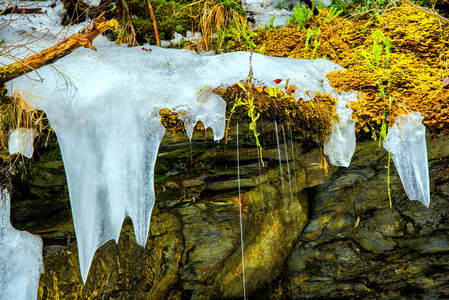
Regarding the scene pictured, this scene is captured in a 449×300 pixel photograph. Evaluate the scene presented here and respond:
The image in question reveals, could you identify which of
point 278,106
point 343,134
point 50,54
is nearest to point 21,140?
point 50,54

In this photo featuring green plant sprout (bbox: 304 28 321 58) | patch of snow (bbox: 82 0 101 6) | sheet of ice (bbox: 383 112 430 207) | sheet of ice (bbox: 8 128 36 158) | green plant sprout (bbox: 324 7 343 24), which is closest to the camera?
sheet of ice (bbox: 8 128 36 158)

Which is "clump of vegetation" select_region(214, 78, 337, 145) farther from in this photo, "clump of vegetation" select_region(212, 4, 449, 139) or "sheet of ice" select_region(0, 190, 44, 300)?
"sheet of ice" select_region(0, 190, 44, 300)

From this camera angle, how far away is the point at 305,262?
4508 mm

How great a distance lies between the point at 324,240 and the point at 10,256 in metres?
3.57

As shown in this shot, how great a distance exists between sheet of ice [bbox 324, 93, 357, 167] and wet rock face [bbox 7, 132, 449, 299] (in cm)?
80

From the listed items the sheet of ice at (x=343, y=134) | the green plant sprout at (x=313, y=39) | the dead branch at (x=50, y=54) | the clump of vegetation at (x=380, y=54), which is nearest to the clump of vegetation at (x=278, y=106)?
the sheet of ice at (x=343, y=134)

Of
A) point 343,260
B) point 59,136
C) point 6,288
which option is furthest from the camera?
point 343,260

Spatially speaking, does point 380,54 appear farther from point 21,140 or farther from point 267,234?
point 21,140

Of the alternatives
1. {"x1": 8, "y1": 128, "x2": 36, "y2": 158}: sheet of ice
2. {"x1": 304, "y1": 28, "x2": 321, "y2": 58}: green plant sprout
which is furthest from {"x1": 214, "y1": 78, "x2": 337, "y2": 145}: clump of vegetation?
{"x1": 8, "y1": 128, "x2": 36, "y2": 158}: sheet of ice

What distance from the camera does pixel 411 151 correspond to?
2695 millimetres

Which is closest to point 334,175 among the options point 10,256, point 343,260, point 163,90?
point 343,260

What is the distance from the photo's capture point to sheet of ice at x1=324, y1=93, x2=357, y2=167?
2.71 metres

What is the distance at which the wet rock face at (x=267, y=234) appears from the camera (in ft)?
11.5

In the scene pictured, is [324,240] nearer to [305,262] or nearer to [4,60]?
[305,262]
